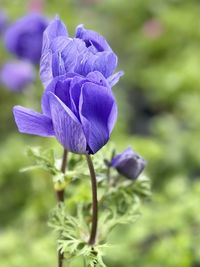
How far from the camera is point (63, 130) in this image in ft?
2.34

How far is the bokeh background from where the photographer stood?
1714mm

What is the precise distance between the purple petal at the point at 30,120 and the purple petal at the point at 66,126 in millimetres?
24

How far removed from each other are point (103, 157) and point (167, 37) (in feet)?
11.1

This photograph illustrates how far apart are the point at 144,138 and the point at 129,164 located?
2084mm

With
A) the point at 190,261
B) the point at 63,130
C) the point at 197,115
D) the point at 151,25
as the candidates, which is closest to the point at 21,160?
the point at 197,115

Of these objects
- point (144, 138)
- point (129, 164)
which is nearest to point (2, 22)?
point (144, 138)

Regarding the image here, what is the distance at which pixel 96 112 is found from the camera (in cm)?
72

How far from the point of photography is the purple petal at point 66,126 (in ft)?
2.28

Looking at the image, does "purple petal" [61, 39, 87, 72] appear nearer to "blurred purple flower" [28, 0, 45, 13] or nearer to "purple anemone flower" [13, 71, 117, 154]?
"purple anemone flower" [13, 71, 117, 154]

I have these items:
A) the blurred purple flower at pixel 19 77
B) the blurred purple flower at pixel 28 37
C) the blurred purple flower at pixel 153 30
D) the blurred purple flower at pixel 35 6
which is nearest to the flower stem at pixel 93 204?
the blurred purple flower at pixel 28 37

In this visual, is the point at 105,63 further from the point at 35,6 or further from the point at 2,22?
the point at 35,6

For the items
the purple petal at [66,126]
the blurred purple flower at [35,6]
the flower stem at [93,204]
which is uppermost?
the blurred purple flower at [35,6]

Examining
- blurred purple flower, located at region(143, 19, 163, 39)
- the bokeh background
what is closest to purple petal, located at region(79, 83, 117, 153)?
the bokeh background

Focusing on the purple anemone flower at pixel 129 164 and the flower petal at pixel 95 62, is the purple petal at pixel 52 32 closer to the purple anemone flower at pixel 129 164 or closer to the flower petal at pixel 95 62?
the flower petal at pixel 95 62
